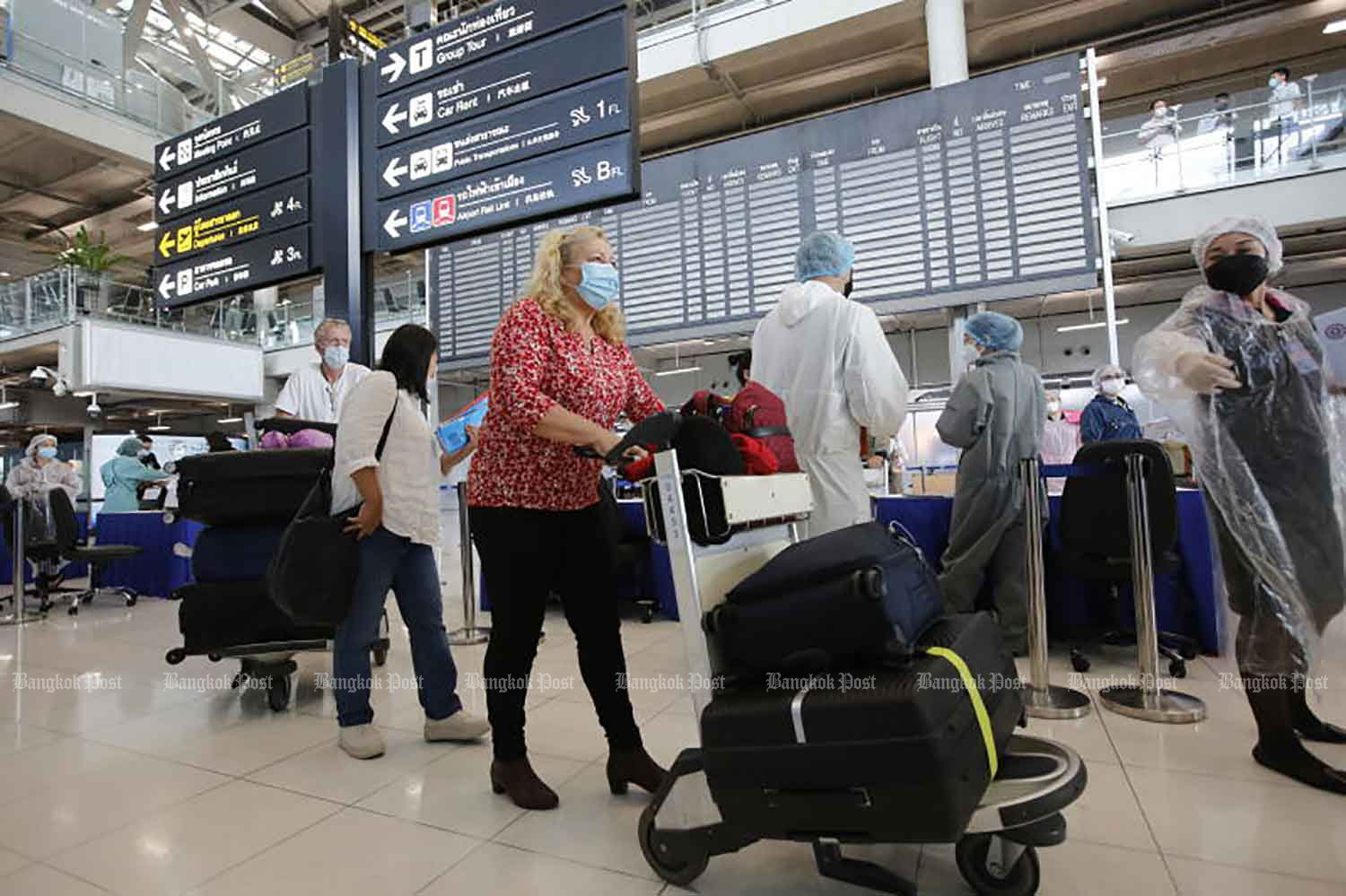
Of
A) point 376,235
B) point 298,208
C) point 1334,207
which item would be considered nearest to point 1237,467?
point 376,235

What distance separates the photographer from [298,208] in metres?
3.62

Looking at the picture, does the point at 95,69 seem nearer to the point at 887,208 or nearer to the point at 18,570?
the point at 18,570

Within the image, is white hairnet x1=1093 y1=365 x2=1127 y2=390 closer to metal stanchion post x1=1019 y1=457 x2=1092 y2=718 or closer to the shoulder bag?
metal stanchion post x1=1019 y1=457 x2=1092 y2=718

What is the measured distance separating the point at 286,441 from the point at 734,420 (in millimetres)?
2051

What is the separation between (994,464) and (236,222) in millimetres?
4041

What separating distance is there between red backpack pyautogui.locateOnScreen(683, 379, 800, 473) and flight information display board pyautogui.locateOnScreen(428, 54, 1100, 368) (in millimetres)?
3319

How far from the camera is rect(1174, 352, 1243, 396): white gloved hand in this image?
1773 millimetres

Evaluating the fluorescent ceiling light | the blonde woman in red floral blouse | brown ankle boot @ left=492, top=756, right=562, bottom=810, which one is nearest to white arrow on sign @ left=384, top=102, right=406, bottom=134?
the blonde woman in red floral blouse

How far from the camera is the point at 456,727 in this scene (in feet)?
7.47

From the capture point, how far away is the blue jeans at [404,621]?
2.24 m

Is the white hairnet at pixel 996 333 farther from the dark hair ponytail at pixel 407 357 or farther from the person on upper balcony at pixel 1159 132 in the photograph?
the person on upper balcony at pixel 1159 132

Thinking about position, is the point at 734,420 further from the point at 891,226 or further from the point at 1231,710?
the point at 891,226

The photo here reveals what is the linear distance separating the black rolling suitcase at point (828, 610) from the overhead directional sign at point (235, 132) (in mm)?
3694

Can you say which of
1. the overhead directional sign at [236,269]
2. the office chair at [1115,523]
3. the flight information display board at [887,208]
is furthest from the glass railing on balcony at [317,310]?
the office chair at [1115,523]
